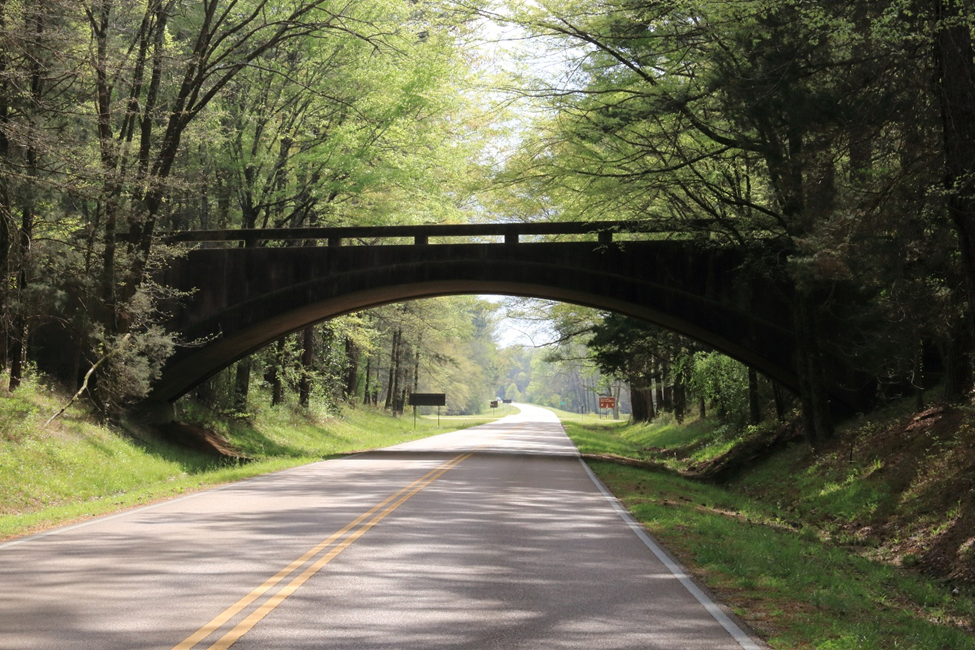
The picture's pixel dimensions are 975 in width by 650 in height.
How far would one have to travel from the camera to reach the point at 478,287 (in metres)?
25.4

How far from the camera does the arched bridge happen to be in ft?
73.3

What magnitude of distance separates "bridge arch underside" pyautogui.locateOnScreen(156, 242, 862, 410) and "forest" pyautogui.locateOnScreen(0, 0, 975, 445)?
1.12 m

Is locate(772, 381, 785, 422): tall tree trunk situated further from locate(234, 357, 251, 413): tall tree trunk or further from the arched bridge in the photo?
locate(234, 357, 251, 413): tall tree trunk

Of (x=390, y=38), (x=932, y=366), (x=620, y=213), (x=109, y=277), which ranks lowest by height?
(x=932, y=366)

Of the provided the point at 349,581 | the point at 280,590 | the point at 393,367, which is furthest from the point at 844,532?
the point at 393,367

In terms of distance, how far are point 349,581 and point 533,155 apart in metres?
14.2

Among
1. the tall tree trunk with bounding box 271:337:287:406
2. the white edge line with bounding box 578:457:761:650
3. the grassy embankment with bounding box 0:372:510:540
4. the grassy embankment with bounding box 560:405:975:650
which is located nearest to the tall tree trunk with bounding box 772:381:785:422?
the grassy embankment with bounding box 560:405:975:650

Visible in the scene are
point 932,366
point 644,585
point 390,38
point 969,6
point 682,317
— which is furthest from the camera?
point 390,38

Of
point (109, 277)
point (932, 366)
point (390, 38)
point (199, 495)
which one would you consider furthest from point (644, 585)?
point (390, 38)

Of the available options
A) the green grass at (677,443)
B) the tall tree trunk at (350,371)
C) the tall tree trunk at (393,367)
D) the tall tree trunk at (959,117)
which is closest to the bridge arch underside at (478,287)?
the green grass at (677,443)

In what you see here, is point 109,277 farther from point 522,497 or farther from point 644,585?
point 644,585

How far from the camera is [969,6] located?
32.7ft

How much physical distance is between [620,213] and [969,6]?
11.6m

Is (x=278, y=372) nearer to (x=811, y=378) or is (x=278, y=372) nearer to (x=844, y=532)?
(x=811, y=378)
